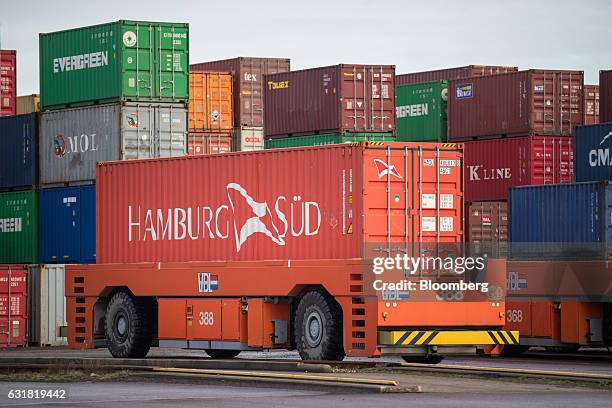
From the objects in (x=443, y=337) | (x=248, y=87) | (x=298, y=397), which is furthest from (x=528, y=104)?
(x=298, y=397)

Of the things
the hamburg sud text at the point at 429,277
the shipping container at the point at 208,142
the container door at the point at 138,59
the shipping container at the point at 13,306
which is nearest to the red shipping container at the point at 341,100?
the container door at the point at 138,59

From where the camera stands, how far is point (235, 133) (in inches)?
2050

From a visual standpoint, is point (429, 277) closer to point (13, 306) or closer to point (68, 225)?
point (13, 306)


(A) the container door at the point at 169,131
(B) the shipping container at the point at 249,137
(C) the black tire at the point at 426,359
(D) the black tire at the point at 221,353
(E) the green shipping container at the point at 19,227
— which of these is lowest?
(D) the black tire at the point at 221,353

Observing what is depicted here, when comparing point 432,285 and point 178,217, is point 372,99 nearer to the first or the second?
point 178,217

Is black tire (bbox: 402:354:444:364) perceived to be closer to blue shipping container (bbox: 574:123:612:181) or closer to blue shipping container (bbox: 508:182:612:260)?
blue shipping container (bbox: 508:182:612:260)

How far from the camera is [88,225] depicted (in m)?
37.0

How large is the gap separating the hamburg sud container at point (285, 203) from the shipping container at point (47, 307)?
7.94 metres

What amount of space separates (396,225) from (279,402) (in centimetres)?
800

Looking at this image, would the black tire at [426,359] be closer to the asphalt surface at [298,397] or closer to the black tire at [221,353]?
the black tire at [221,353]

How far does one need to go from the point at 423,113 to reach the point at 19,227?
13627mm

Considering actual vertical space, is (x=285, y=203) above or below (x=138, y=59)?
below

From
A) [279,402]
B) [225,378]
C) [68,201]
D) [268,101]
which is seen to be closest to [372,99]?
[268,101]

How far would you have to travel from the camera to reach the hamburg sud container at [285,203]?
24.6 metres
